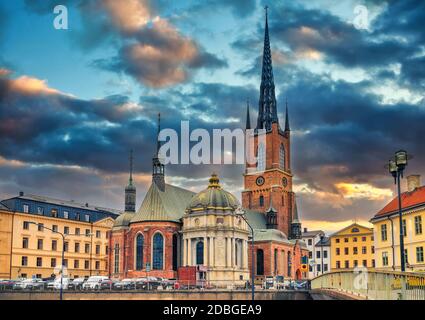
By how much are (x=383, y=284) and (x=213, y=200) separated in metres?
60.4

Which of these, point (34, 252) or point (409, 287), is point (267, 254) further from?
point (409, 287)

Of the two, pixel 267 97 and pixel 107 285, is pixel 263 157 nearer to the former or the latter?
pixel 267 97

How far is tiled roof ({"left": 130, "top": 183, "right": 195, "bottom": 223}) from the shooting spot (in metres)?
86.9

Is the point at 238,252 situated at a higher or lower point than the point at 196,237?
lower

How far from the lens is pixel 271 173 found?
112750mm

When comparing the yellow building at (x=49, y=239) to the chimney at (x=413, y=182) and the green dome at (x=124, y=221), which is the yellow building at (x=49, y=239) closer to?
the green dome at (x=124, y=221)

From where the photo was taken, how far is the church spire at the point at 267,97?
118 meters

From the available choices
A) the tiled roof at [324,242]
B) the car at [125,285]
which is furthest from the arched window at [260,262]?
the tiled roof at [324,242]

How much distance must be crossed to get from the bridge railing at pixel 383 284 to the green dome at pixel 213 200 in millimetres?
51789

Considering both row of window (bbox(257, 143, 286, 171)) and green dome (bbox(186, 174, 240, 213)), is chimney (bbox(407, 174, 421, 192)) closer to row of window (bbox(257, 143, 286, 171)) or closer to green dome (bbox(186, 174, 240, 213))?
green dome (bbox(186, 174, 240, 213))

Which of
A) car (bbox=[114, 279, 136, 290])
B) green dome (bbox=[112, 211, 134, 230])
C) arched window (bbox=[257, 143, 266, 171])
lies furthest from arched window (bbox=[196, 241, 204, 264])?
arched window (bbox=[257, 143, 266, 171])

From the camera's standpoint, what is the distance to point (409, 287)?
21500 millimetres

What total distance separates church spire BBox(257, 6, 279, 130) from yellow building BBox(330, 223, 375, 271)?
27.1 metres

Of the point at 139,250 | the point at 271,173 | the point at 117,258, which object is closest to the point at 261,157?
the point at 271,173
